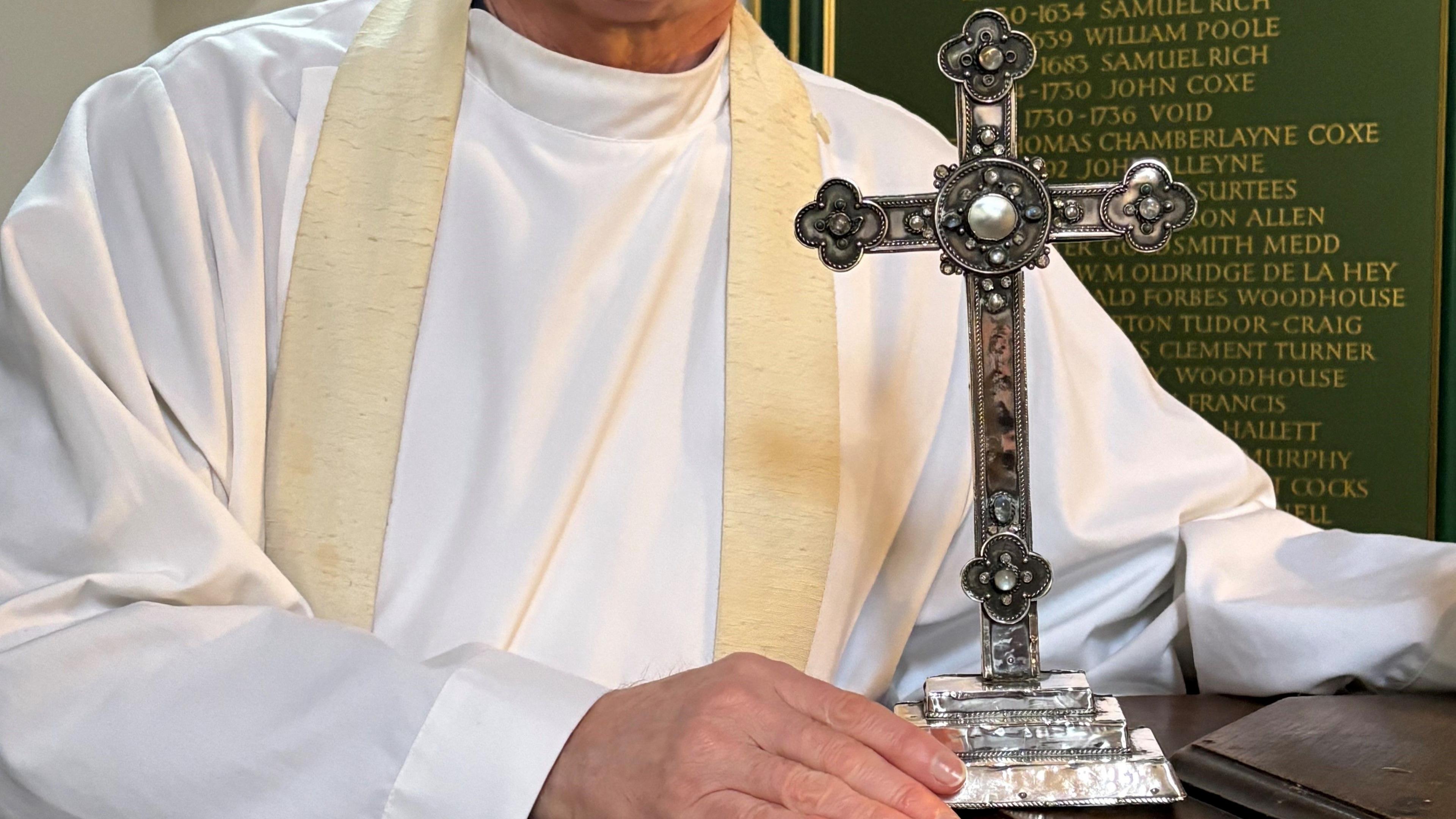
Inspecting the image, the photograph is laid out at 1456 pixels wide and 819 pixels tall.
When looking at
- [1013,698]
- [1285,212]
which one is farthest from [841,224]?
[1285,212]

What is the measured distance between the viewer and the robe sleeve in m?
1.32

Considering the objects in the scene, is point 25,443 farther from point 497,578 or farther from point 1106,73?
point 1106,73

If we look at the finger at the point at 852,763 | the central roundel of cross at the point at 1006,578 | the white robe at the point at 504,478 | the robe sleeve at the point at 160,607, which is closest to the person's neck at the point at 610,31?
the white robe at the point at 504,478

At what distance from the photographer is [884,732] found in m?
1.27

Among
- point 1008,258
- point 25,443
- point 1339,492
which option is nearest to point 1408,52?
point 1339,492

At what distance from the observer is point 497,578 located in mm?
1756

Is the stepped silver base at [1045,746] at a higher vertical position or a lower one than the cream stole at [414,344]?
lower

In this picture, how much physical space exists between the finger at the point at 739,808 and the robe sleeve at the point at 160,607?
16cm

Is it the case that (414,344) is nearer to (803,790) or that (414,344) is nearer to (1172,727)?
(803,790)

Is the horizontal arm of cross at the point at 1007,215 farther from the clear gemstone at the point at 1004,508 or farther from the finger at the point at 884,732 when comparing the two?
the finger at the point at 884,732

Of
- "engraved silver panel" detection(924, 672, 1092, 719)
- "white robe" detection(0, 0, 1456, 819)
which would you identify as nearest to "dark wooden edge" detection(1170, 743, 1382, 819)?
"engraved silver panel" detection(924, 672, 1092, 719)

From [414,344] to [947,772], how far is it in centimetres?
89

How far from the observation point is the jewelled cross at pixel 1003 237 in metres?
1.40

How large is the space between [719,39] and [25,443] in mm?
1105
